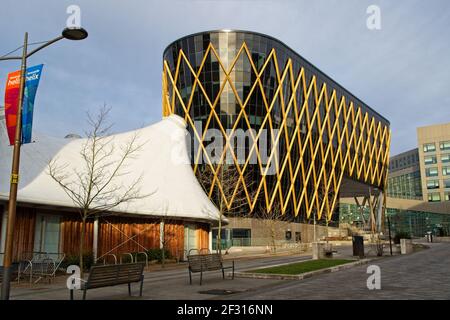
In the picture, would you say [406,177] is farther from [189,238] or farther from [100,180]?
[100,180]

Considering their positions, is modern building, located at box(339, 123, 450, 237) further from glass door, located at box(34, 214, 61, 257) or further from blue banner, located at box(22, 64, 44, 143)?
blue banner, located at box(22, 64, 44, 143)

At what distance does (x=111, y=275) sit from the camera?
10125 millimetres

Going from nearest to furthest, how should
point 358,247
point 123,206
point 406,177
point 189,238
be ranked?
point 123,206
point 358,247
point 189,238
point 406,177

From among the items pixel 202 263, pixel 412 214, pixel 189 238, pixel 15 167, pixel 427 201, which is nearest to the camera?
pixel 15 167

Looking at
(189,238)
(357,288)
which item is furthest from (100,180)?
(357,288)

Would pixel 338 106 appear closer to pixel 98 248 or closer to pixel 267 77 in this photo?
pixel 267 77

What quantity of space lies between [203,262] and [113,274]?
4135 millimetres

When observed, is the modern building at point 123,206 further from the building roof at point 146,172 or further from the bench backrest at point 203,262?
the bench backrest at point 203,262

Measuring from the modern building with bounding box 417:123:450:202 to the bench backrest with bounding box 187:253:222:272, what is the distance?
110 meters

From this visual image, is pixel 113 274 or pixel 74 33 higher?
pixel 74 33

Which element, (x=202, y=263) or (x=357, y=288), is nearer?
(x=357, y=288)

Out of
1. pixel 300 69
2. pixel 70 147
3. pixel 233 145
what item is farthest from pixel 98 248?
pixel 300 69

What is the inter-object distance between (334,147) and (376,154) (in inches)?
805
